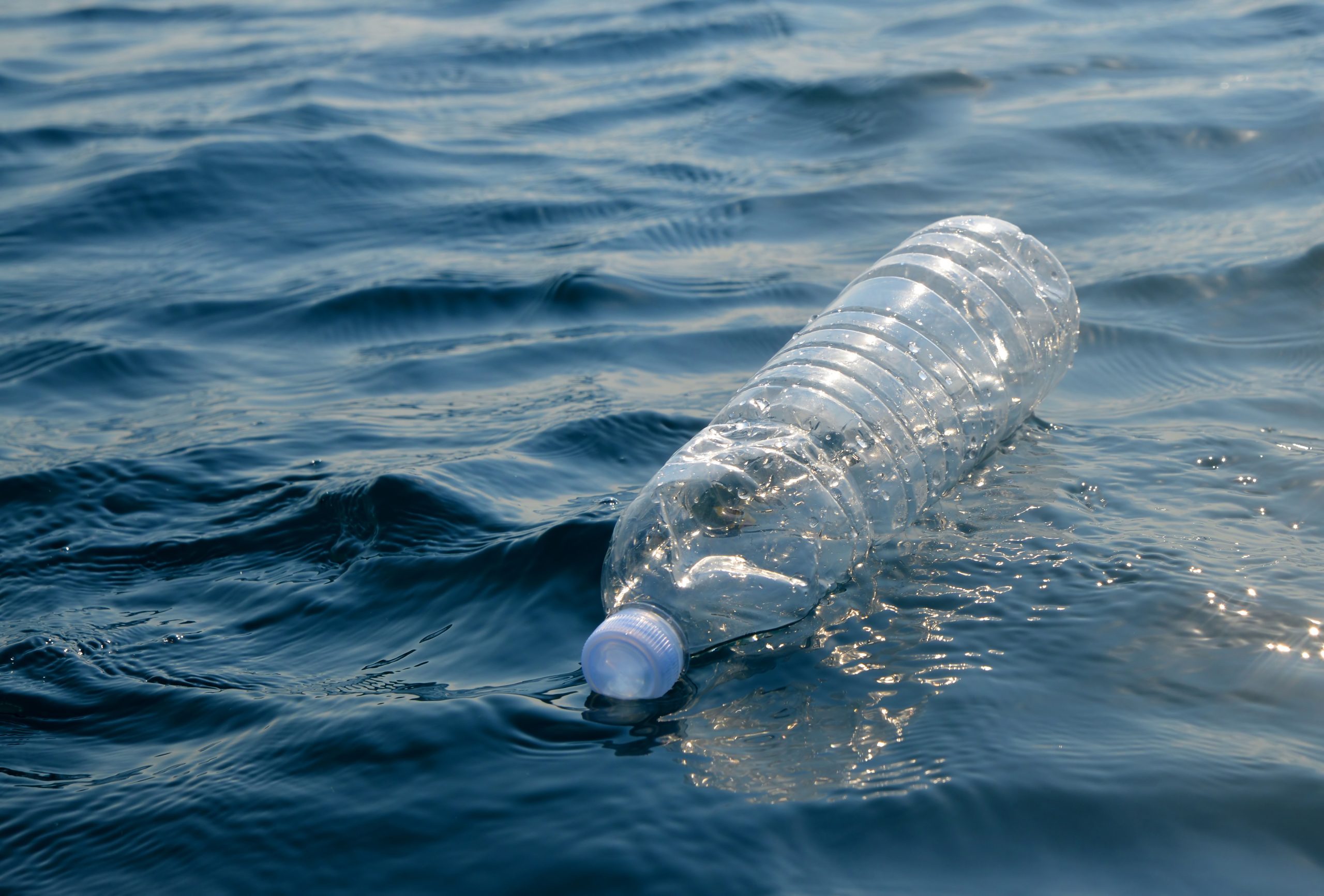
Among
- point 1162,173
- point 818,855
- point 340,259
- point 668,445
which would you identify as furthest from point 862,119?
point 818,855

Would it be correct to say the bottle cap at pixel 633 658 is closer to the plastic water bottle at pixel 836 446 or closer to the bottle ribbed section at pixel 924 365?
the plastic water bottle at pixel 836 446

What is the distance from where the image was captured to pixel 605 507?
2725 millimetres

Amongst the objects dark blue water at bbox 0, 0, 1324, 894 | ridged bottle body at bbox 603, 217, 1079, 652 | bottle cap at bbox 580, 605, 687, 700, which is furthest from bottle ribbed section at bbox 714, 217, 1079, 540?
bottle cap at bbox 580, 605, 687, 700

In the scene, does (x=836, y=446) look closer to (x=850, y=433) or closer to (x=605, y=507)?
(x=850, y=433)

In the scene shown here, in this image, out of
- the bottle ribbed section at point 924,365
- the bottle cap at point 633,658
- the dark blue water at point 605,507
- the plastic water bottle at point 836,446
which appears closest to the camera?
the dark blue water at point 605,507

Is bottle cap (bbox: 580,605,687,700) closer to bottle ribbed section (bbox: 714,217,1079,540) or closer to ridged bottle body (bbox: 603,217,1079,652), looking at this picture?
ridged bottle body (bbox: 603,217,1079,652)

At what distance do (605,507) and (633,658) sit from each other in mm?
815

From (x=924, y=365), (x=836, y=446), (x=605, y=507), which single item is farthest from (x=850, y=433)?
(x=605, y=507)

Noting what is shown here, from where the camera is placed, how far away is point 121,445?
3.30 meters

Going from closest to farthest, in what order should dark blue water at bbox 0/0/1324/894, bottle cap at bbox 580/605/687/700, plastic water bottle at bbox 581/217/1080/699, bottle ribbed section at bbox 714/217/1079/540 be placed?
dark blue water at bbox 0/0/1324/894 → bottle cap at bbox 580/605/687/700 → plastic water bottle at bbox 581/217/1080/699 → bottle ribbed section at bbox 714/217/1079/540

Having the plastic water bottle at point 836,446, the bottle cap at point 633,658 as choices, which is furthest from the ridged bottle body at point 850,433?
the bottle cap at point 633,658

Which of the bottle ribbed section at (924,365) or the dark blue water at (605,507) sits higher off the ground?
the bottle ribbed section at (924,365)

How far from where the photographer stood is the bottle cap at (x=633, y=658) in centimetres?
193

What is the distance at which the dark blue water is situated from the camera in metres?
1.72
